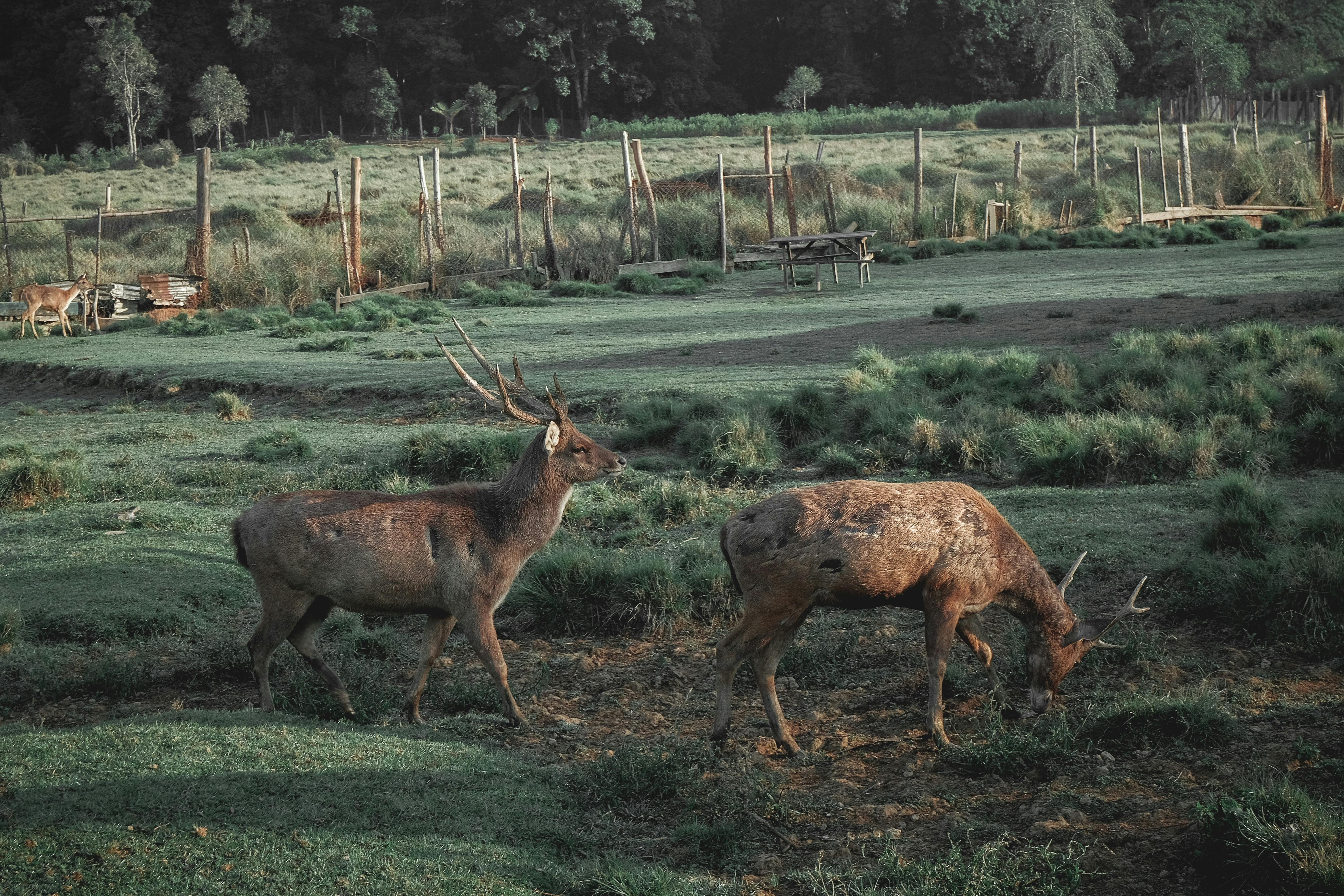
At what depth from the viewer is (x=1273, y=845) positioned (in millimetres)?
4684

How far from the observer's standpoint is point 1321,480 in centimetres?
1070

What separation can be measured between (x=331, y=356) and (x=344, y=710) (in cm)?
1407

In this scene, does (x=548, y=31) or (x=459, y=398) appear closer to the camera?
(x=459, y=398)

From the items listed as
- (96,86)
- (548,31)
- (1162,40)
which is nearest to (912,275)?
(1162,40)

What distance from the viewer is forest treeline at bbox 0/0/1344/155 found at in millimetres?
78500

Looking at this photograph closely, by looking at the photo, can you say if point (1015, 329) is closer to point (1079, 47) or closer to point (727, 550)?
point (727, 550)

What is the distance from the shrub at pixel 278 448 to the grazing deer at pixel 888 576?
25.7 feet

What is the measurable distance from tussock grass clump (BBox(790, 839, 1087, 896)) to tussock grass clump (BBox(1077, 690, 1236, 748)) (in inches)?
51.6

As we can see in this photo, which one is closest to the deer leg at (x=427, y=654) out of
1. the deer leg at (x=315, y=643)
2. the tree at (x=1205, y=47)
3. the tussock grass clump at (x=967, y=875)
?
the deer leg at (x=315, y=643)

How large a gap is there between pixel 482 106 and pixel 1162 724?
77.1 meters

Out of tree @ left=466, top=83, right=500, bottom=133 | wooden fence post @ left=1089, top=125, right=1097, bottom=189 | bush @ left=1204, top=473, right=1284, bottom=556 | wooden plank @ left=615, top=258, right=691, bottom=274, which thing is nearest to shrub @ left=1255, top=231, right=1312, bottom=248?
wooden fence post @ left=1089, top=125, right=1097, bottom=189

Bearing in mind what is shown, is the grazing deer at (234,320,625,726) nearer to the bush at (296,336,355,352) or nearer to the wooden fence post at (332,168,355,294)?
the bush at (296,336,355,352)

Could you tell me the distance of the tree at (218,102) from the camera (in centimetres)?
7712

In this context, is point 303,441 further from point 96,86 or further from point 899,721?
point 96,86
